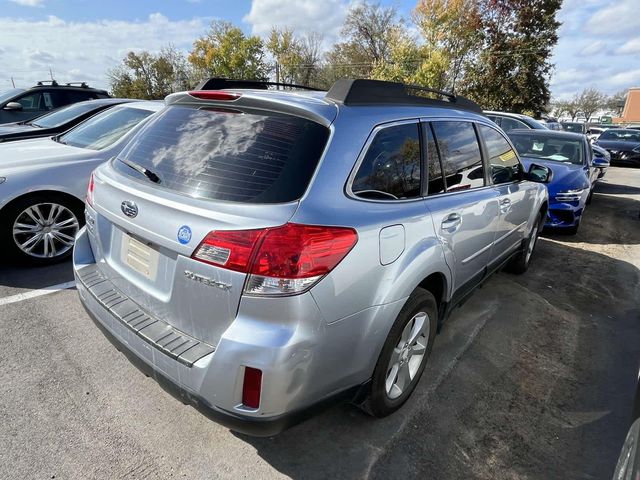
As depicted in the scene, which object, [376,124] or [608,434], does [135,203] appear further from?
[608,434]

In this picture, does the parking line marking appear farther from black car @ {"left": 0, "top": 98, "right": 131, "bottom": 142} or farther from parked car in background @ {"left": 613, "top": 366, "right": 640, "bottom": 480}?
parked car in background @ {"left": 613, "top": 366, "right": 640, "bottom": 480}

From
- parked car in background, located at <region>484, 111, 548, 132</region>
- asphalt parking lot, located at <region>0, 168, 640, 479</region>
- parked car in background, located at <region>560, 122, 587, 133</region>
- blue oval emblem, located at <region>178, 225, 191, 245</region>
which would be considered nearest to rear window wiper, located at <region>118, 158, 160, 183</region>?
blue oval emblem, located at <region>178, 225, 191, 245</region>

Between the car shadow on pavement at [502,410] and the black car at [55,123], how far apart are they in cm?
568

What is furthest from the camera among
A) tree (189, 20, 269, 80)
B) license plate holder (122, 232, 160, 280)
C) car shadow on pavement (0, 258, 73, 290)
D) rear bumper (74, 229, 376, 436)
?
tree (189, 20, 269, 80)

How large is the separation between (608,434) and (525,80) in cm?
3313

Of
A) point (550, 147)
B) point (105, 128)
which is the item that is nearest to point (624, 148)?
point (550, 147)

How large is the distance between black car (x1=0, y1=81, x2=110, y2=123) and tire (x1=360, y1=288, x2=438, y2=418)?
970 cm

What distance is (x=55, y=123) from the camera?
6297 mm

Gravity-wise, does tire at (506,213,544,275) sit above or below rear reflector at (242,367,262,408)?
below

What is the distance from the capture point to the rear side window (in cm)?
271

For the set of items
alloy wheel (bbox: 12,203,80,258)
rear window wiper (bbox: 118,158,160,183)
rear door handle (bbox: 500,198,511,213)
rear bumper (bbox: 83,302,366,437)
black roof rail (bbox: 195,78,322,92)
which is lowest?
alloy wheel (bbox: 12,203,80,258)

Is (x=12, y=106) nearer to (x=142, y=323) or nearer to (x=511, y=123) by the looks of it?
(x=142, y=323)

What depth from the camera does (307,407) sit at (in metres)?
1.78

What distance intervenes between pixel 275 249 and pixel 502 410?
1.96 meters
